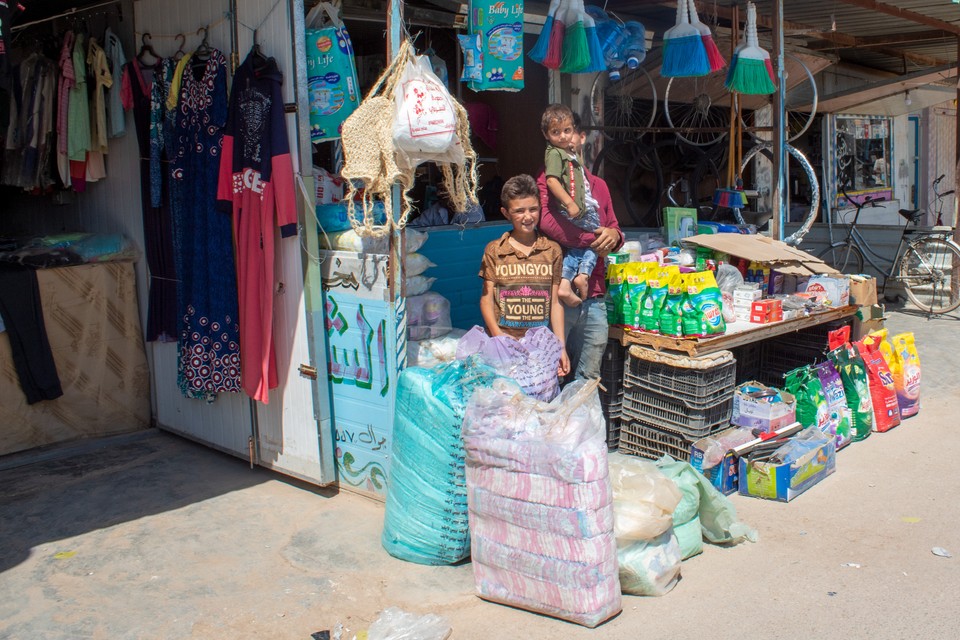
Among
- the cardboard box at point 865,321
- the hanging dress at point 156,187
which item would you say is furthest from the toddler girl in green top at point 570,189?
the cardboard box at point 865,321

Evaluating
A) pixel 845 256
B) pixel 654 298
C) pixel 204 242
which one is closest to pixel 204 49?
pixel 204 242

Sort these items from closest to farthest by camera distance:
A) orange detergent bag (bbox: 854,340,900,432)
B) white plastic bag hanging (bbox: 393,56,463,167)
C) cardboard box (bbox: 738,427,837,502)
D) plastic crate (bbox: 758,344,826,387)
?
white plastic bag hanging (bbox: 393,56,463,167) < cardboard box (bbox: 738,427,837,502) < orange detergent bag (bbox: 854,340,900,432) < plastic crate (bbox: 758,344,826,387)

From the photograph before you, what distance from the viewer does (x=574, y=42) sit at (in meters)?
6.20

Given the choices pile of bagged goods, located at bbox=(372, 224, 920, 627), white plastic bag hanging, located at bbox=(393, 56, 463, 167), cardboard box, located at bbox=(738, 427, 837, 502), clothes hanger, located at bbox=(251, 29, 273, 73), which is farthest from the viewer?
cardboard box, located at bbox=(738, 427, 837, 502)

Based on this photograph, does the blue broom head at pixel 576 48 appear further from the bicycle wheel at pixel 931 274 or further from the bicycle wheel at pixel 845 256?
the bicycle wheel at pixel 845 256

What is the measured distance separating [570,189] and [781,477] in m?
1.99

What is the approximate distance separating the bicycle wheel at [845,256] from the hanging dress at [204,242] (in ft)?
27.3

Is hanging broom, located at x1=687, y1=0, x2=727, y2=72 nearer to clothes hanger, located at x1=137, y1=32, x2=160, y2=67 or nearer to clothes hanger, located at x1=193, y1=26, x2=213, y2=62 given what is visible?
clothes hanger, located at x1=193, y1=26, x2=213, y2=62

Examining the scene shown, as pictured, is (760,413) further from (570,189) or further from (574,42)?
(574,42)

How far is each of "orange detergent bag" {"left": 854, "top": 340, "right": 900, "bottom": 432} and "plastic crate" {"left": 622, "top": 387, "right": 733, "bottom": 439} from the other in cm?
136

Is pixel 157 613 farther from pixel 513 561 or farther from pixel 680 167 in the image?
pixel 680 167

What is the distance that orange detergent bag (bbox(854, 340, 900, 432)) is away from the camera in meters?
6.16

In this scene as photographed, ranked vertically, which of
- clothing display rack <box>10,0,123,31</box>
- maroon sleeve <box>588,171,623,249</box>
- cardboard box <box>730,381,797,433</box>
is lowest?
cardboard box <box>730,381,797,433</box>

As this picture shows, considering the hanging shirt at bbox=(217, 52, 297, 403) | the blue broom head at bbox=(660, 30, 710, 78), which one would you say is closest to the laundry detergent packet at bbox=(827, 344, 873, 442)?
the blue broom head at bbox=(660, 30, 710, 78)
